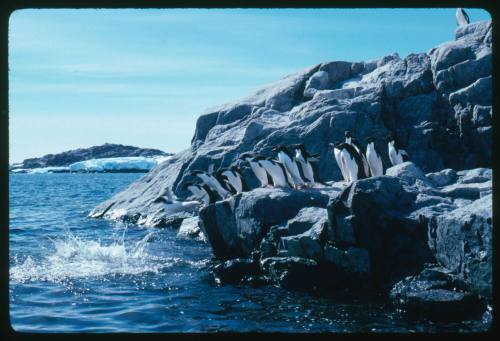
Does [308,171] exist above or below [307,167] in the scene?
below

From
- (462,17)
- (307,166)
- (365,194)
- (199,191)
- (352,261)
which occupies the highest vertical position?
(462,17)

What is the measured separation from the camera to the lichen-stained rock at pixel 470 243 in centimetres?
891

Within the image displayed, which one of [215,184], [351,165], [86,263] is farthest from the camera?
[215,184]

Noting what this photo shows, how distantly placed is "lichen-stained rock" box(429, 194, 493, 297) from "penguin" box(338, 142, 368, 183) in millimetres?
5855

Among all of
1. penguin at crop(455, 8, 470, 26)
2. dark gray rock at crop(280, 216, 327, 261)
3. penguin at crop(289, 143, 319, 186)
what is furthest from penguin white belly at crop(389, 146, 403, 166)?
penguin at crop(455, 8, 470, 26)

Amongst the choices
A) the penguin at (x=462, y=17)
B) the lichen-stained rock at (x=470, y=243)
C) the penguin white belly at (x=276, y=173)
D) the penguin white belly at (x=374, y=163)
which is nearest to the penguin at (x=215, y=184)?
the penguin white belly at (x=276, y=173)

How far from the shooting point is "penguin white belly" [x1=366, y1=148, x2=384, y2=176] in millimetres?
17625

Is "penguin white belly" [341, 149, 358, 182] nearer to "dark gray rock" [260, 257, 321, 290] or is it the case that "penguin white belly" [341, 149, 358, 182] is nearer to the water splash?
"dark gray rock" [260, 257, 321, 290]

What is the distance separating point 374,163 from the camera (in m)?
17.8

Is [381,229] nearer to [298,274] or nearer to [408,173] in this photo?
[298,274]

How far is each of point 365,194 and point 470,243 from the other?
2.51 m

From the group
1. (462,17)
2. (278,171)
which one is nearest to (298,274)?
(278,171)

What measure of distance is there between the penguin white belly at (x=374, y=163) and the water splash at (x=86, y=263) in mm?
6923
